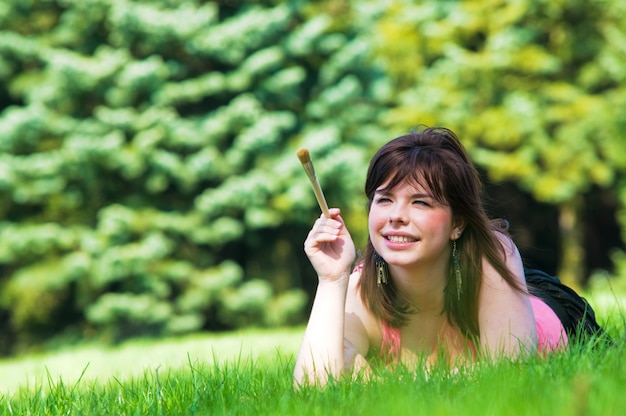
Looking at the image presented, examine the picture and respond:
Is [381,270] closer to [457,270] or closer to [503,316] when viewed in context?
[457,270]

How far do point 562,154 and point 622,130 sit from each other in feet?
5.76

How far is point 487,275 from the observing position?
3137mm

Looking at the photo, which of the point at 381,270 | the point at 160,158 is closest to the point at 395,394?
the point at 381,270

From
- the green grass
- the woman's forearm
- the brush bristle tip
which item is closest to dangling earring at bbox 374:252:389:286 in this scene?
the woman's forearm

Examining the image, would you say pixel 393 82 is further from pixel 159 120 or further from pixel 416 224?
pixel 416 224

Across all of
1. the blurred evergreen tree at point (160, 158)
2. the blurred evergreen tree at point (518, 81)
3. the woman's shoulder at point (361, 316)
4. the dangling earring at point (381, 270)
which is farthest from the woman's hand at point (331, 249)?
the blurred evergreen tree at point (518, 81)

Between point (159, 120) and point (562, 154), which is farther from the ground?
point (159, 120)

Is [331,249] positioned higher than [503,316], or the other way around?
[331,249]

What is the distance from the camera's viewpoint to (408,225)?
304 centimetres

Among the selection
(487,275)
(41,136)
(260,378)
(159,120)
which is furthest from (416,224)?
(41,136)

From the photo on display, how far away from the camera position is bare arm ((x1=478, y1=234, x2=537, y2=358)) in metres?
3.04

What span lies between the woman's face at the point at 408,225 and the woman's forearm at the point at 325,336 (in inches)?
7.9

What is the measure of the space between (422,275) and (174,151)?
9.56 m

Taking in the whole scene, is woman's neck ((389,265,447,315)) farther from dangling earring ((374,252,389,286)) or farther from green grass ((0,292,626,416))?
green grass ((0,292,626,416))
